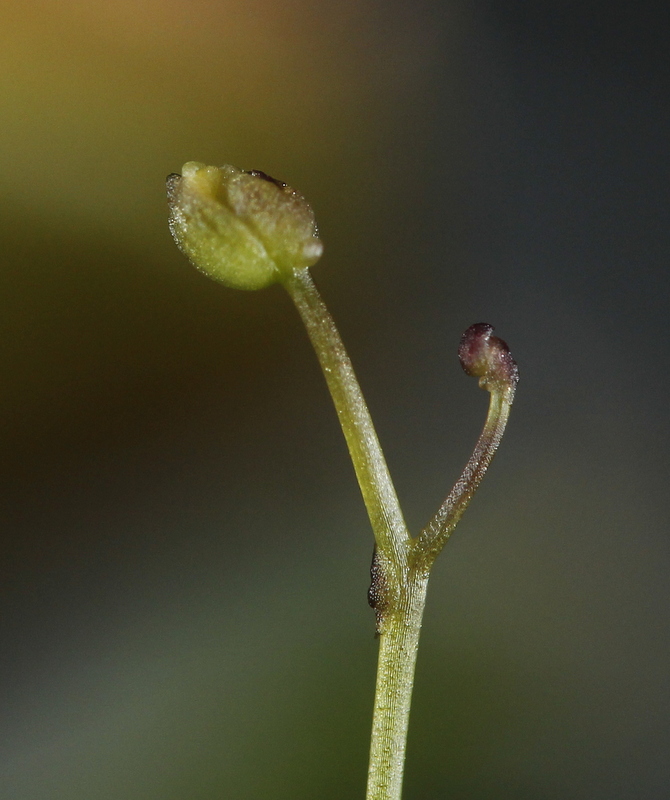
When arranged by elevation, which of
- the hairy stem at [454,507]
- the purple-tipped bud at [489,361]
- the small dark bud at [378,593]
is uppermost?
the purple-tipped bud at [489,361]

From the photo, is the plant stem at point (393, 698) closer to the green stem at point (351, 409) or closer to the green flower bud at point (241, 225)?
the green stem at point (351, 409)

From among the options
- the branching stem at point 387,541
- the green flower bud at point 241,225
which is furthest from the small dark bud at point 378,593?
the green flower bud at point 241,225

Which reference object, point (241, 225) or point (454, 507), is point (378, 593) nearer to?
point (454, 507)

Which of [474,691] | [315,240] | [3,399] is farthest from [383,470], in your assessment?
[3,399]

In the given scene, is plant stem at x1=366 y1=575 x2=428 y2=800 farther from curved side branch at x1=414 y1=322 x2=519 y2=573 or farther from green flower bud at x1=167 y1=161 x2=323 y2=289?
green flower bud at x1=167 y1=161 x2=323 y2=289

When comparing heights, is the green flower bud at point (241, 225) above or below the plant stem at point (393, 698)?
above

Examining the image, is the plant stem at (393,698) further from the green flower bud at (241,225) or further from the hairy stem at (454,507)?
the green flower bud at (241,225)

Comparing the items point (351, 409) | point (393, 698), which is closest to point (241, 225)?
point (351, 409)
